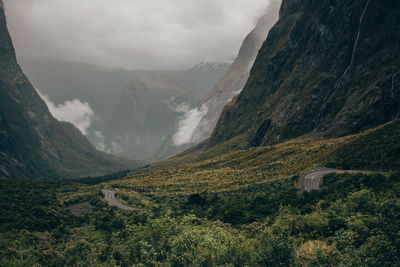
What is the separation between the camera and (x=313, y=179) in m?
121

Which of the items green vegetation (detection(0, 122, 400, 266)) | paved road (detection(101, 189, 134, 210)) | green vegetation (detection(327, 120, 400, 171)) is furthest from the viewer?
paved road (detection(101, 189, 134, 210))

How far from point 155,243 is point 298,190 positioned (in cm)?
6487

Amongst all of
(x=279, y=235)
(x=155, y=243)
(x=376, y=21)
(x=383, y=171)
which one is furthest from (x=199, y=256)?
(x=376, y=21)

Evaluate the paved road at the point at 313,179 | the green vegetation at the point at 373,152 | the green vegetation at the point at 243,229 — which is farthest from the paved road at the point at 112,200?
the green vegetation at the point at 373,152

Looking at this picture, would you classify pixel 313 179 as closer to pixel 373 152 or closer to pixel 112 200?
pixel 373 152

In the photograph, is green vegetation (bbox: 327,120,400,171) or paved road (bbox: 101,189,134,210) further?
paved road (bbox: 101,189,134,210)

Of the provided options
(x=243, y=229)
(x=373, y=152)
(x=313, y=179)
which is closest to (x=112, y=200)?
(x=243, y=229)

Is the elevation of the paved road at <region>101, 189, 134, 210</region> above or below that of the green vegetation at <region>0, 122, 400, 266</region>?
above

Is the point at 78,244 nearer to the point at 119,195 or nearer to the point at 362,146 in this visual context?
the point at 119,195

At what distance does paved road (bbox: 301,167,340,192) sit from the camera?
112 metres

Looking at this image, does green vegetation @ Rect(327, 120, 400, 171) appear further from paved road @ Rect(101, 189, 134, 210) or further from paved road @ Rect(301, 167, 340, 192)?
paved road @ Rect(101, 189, 134, 210)

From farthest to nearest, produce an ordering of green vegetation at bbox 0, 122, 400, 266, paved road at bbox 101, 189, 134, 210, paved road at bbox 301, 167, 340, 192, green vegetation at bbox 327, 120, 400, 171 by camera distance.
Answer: paved road at bbox 101, 189, 134, 210, paved road at bbox 301, 167, 340, 192, green vegetation at bbox 327, 120, 400, 171, green vegetation at bbox 0, 122, 400, 266

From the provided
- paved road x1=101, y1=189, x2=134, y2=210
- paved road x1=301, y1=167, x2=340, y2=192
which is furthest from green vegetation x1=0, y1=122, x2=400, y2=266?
paved road x1=101, y1=189, x2=134, y2=210

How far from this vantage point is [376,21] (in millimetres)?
180500
